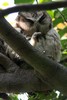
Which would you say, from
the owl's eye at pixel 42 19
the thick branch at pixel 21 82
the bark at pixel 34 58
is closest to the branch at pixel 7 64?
the thick branch at pixel 21 82

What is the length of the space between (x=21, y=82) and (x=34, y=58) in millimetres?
463

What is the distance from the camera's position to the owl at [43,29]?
2.05 m

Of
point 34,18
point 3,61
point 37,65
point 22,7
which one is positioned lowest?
point 22,7

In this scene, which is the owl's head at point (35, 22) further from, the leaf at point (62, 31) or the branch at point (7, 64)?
the branch at point (7, 64)

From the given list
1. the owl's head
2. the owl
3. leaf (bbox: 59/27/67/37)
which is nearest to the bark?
the owl

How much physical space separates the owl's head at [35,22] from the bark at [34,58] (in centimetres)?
74

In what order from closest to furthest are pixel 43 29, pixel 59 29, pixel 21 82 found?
pixel 21 82 → pixel 43 29 → pixel 59 29

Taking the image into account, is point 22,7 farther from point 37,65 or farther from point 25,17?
point 25,17

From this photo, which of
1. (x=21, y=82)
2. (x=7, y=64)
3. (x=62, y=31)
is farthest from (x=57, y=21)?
(x=21, y=82)

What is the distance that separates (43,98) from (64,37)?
26.1 inches

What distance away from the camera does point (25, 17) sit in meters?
2.13

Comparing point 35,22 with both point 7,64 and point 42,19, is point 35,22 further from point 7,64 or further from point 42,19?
point 7,64

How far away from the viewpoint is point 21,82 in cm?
174

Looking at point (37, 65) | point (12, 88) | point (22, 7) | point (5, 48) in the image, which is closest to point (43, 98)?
point (12, 88)
